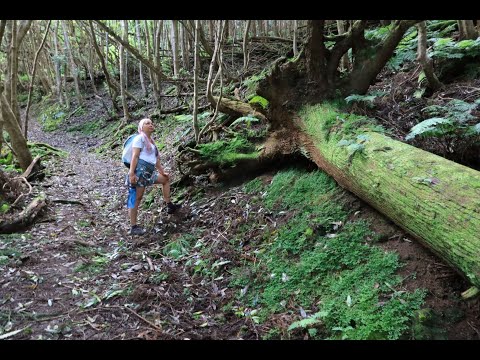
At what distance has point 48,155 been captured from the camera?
11.8 metres

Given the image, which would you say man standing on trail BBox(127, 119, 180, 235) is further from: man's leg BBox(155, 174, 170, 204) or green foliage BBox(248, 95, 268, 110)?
green foliage BBox(248, 95, 268, 110)

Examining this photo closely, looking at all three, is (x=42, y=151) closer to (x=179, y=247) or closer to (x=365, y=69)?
(x=179, y=247)

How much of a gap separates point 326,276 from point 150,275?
7.33 feet

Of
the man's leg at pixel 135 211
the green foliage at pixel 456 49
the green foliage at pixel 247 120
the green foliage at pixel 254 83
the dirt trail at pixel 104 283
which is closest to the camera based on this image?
the dirt trail at pixel 104 283

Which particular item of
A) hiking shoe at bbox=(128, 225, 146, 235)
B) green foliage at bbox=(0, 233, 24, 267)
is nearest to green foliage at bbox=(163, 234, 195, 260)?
hiking shoe at bbox=(128, 225, 146, 235)

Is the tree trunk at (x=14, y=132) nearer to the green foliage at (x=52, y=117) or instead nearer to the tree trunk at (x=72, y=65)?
the tree trunk at (x=72, y=65)

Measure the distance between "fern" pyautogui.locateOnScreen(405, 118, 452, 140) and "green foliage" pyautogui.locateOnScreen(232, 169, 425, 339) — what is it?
1116mm

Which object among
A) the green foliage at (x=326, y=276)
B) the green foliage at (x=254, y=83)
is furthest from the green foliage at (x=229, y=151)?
the green foliage at (x=326, y=276)

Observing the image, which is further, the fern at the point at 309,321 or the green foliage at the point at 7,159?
the green foliage at the point at 7,159

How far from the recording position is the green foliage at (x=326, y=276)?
305 centimetres

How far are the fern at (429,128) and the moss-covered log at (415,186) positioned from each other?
18 cm

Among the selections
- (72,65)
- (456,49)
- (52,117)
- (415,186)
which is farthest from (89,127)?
(415,186)

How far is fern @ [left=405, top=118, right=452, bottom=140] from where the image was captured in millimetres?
3801
